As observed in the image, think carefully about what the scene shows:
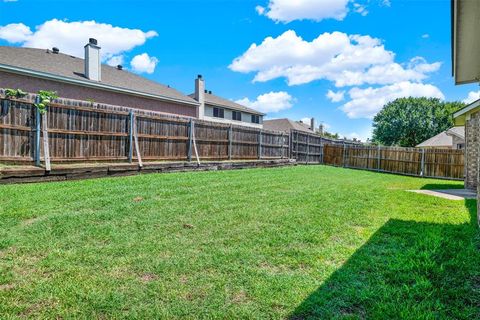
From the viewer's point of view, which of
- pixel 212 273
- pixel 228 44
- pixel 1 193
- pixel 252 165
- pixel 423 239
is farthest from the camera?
pixel 228 44

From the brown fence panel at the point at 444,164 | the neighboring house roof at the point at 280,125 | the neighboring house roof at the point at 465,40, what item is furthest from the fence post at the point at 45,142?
the neighboring house roof at the point at 280,125

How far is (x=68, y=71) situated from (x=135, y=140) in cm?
961

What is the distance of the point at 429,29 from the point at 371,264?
963cm

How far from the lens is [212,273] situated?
8.82 ft

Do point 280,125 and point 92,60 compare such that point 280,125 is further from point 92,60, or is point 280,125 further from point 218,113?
point 92,60

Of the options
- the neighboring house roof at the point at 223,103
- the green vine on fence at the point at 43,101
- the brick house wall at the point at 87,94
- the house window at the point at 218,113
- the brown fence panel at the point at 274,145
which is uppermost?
the neighboring house roof at the point at 223,103

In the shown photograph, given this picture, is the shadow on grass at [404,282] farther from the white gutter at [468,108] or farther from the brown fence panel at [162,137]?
the brown fence panel at [162,137]

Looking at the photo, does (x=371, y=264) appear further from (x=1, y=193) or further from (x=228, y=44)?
(x=228, y=44)

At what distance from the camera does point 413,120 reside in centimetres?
3784

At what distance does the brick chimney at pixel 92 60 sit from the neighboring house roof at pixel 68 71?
14.2 inches

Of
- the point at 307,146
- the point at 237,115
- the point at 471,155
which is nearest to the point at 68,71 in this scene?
the point at 307,146

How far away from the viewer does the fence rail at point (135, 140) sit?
6.99 m

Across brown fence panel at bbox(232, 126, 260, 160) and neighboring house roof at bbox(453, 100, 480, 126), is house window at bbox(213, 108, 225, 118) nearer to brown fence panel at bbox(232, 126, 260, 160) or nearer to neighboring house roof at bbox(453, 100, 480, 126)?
brown fence panel at bbox(232, 126, 260, 160)

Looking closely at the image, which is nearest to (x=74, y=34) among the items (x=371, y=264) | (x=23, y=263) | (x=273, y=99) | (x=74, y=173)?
(x=74, y=173)
